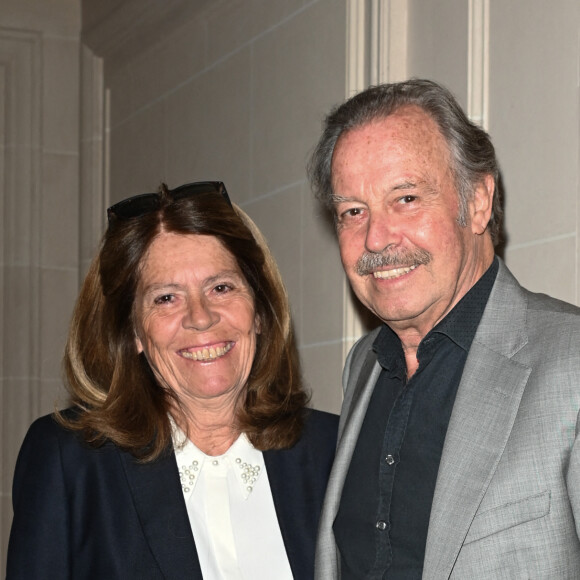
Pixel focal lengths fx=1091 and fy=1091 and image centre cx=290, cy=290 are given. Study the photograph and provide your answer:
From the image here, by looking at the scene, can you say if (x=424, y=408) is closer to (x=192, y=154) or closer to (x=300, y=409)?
(x=300, y=409)

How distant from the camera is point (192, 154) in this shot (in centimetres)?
405

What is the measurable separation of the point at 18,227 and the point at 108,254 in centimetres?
260

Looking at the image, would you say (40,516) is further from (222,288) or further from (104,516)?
(222,288)

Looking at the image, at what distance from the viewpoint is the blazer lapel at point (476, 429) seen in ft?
6.04

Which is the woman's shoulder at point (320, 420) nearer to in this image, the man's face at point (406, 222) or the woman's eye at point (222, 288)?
the woman's eye at point (222, 288)

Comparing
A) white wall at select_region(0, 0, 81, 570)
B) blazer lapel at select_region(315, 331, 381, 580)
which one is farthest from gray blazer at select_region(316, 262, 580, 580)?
white wall at select_region(0, 0, 81, 570)

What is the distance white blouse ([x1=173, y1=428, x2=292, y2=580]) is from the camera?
2.40 metres

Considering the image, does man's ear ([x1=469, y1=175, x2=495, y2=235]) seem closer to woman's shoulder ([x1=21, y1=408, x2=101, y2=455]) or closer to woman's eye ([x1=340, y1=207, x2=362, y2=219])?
woman's eye ([x1=340, y1=207, x2=362, y2=219])

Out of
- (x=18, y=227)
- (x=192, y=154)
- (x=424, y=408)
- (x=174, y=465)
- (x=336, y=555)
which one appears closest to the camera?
(x=424, y=408)

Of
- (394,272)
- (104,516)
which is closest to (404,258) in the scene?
(394,272)

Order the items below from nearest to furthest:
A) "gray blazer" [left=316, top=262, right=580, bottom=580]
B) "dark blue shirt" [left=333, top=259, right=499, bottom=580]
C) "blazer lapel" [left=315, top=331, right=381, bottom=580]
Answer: "gray blazer" [left=316, top=262, right=580, bottom=580]
"dark blue shirt" [left=333, top=259, right=499, bottom=580]
"blazer lapel" [left=315, top=331, right=381, bottom=580]

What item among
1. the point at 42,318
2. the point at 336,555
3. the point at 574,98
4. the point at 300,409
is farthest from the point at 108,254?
the point at 42,318

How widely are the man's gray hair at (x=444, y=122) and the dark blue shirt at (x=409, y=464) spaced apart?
172 millimetres

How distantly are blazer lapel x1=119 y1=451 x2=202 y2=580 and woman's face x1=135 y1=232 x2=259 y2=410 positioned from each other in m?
0.20
